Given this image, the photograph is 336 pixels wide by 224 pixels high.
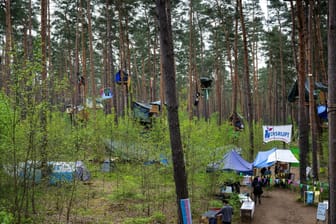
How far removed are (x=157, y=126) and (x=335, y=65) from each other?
7.66m

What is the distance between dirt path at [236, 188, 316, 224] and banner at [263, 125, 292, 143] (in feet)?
9.75

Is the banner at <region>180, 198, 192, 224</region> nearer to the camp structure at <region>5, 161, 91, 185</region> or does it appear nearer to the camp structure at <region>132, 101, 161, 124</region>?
the camp structure at <region>5, 161, 91, 185</region>

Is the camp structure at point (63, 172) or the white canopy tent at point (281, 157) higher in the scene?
the camp structure at point (63, 172)

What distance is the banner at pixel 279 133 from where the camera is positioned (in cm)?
1611

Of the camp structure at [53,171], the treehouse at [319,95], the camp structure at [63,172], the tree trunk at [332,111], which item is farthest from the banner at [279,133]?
the tree trunk at [332,111]

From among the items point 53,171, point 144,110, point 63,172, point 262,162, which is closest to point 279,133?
point 262,162

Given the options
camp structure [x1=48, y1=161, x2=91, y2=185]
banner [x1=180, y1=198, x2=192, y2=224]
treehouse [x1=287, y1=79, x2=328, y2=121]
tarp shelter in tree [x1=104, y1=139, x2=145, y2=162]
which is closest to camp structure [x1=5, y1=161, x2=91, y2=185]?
camp structure [x1=48, y1=161, x2=91, y2=185]

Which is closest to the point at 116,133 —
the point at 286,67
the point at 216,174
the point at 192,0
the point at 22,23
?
the point at 216,174

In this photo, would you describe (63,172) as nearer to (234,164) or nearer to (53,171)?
(53,171)

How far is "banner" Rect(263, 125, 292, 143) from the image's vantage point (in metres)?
16.1

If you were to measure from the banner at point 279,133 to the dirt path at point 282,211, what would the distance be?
2971mm

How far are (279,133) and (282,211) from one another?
5653 mm

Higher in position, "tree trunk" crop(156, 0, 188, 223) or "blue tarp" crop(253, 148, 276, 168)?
"tree trunk" crop(156, 0, 188, 223)

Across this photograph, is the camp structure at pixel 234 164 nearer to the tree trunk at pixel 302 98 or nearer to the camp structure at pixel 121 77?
the tree trunk at pixel 302 98
